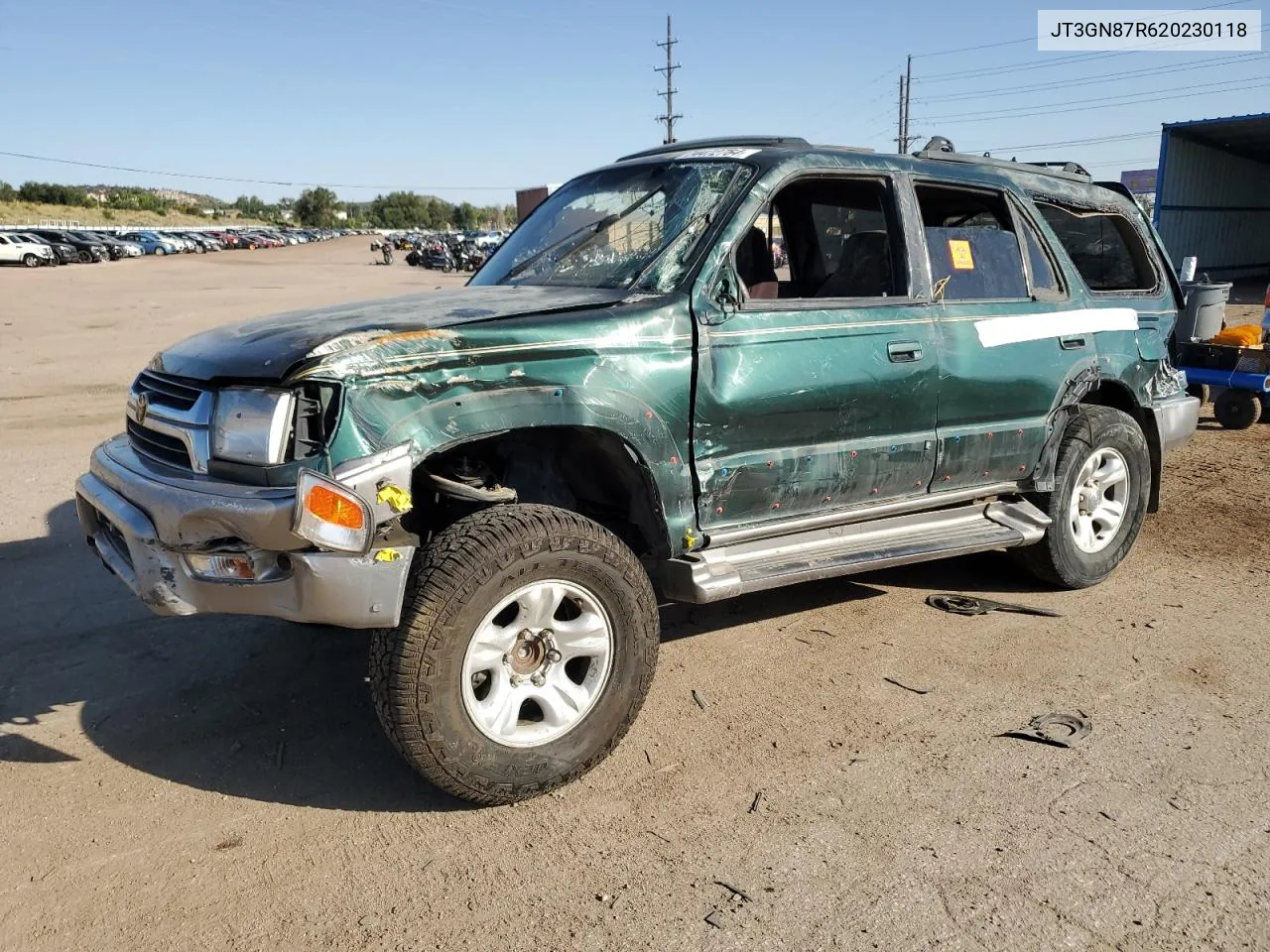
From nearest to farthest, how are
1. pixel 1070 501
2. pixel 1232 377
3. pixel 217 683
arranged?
1. pixel 217 683
2. pixel 1070 501
3. pixel 1232 377

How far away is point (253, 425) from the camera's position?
2979 mm

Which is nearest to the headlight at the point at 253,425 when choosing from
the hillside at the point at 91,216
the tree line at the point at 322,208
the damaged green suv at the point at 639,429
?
the damaged green suv at the point at 639,429

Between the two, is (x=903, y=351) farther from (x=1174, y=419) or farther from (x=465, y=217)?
(x=465, y=217)

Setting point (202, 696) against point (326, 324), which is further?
point (202, 696)

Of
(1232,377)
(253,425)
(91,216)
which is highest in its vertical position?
(91,216)

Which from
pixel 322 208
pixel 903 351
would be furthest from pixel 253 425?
pixel 322 208

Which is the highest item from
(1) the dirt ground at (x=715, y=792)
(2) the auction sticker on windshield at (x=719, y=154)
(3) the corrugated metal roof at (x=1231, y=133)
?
(3) the corrugated metal roof at (x=1231, y=133)

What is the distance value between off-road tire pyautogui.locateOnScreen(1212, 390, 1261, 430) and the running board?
6044 millimetres

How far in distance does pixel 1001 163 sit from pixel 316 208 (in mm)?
141606

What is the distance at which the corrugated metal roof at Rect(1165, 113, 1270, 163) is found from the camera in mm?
24234

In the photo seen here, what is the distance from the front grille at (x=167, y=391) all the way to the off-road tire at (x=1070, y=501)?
12.6ft

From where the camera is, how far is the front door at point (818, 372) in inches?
147

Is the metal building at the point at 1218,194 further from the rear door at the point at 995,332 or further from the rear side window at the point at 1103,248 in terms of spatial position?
the rear door at the point at 995,332

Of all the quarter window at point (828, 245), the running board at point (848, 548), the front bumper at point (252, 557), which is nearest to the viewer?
the front bumper at point (252, 557)
